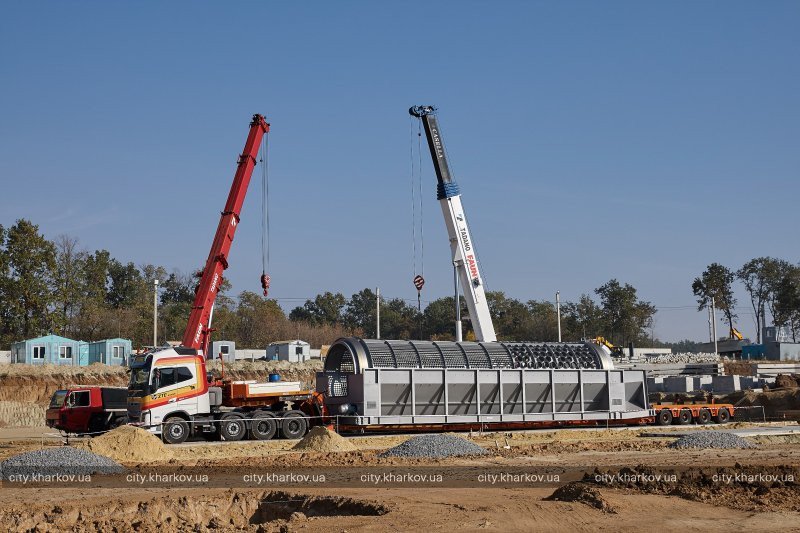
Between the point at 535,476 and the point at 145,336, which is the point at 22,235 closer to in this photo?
the point at 145,336

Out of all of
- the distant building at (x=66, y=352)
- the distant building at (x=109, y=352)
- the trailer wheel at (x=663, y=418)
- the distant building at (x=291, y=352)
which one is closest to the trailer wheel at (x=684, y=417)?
the trailer wheel at (x=663, y=418)

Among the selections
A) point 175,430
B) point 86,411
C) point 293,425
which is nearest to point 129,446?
point 175,430

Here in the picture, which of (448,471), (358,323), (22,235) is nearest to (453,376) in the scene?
(448,471)

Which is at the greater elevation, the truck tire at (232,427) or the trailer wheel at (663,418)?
the truck tire at (232,427)

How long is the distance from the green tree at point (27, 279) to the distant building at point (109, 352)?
9.90 metres

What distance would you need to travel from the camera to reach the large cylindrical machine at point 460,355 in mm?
32969

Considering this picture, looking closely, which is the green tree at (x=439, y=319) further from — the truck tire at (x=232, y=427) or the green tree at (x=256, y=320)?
the truck tire at (x=232, y=427)

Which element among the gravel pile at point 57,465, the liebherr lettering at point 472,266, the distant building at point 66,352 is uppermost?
the liebherr lettering at point 472,266

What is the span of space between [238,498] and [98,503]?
8.87 ft

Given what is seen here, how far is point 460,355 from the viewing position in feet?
112

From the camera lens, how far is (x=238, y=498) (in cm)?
1786

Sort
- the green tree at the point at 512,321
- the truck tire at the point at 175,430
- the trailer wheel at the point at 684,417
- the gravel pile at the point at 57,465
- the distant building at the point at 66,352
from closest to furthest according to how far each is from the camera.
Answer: the gravel pile at the point at 57,465
the truck tire at the point at 175,430
the trailer wheel at the point at 684,417
the distant building at the point at 66,352
the green tree at the point at 512,321

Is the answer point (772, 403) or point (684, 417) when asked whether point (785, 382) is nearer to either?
point (772, 403)

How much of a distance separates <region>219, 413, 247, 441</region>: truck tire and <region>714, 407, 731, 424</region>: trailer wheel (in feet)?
69.7
